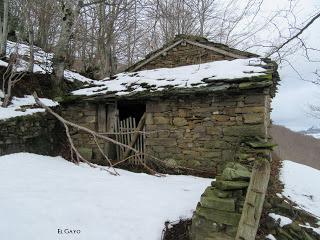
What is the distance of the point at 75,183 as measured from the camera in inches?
246

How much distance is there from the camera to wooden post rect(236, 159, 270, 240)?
3.10 m

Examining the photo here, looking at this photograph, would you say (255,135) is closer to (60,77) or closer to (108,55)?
(60,77)

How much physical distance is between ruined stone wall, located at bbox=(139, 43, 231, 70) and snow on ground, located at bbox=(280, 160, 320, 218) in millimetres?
3974

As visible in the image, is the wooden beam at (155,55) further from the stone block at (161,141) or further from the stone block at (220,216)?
the stone block at (220,216)

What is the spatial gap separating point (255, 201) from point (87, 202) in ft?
9.44

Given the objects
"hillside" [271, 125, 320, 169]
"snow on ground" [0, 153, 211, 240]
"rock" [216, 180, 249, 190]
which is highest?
"rock" [216, 180, 249, 190]

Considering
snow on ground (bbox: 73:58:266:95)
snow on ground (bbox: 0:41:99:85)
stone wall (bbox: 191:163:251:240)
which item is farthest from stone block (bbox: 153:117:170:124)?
snow on ground (bbox: 0:41:99:85)

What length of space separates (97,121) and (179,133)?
2.48 meters

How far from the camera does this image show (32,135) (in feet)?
27.9

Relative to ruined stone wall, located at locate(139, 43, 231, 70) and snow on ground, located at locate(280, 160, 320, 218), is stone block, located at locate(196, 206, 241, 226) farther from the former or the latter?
ruined stone wall, located at locate(139, 43, 231, 70)

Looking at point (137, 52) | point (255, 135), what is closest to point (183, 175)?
point (255, 135)

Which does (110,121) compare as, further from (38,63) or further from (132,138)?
(38,63)

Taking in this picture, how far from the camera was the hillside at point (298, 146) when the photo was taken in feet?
112

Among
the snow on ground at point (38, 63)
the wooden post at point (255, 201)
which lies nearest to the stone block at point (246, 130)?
the wooden post at point (255, 201)
